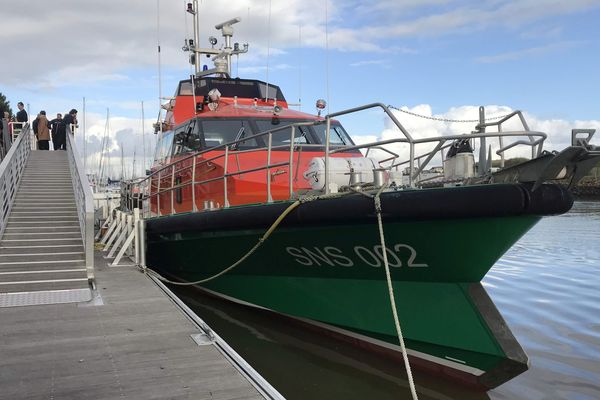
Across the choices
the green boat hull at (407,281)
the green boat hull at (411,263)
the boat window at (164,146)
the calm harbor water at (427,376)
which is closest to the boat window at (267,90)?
the boat window at (164,146)

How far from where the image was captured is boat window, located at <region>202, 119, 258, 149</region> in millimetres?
7398

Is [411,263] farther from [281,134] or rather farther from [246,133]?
[246,133]

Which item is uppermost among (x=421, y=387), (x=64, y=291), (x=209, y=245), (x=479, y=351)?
(x=209, y=245)

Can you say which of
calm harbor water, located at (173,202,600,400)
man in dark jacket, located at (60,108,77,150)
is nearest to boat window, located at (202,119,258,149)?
calm harbor water, located at (173,202,600,400)

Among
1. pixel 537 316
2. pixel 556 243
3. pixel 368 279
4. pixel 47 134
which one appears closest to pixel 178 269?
pixel 368 279

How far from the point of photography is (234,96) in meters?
9.52

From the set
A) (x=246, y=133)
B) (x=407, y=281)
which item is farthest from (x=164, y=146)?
(x=407, y=281)

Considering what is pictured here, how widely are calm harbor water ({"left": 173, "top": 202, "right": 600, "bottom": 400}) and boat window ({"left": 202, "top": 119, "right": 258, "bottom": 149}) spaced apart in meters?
2.34

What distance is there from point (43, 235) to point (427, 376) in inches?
230

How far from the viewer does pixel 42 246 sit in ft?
23.5

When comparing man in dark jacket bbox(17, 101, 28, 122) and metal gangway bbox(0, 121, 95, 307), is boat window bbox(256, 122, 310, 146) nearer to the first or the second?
metal gangway bbox(0, 121, 95, 307)

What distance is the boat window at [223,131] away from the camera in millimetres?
7398

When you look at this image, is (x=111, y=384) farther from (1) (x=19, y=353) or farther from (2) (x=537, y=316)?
(2) (x=537, y=316)

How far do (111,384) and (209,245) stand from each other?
3229mm
